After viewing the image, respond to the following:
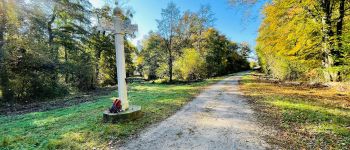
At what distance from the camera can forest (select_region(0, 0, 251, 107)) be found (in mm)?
13523

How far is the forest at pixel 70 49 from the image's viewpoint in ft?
44.4

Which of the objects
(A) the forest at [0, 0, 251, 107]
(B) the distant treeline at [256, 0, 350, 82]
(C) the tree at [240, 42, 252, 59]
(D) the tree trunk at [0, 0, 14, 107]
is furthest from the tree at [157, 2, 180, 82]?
(C) the tree at [240, 42, 252, 59]

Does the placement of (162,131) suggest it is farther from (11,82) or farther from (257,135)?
(11,82)

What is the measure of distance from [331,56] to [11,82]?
62.7ft

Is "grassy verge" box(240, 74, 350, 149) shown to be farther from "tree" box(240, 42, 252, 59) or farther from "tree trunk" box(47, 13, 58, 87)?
"tree" box(240, 42, 252, 59)

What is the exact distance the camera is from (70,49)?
65.1ft

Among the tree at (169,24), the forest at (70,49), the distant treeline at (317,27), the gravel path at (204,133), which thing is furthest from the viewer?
the tree at (169,24)

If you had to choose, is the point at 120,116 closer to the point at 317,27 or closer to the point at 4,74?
the point at 4,74

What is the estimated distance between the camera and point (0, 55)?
12.5m

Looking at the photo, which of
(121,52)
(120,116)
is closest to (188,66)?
(121,52)

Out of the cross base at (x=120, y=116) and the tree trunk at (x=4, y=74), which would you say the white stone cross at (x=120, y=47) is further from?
the tree trunk at (x=4, y=74)

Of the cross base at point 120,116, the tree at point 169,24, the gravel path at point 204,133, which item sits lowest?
the gravel path at point 204,133

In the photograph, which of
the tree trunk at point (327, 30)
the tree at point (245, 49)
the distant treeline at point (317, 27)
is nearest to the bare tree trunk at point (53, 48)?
the distant treeline at point (317, 27)

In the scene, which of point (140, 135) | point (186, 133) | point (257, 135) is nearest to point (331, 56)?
point (257, 135)
